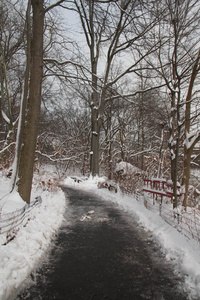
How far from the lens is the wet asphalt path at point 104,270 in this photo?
8.95ft

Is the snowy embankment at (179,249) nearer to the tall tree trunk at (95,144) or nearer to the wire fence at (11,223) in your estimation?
the wire fence at (11,223)

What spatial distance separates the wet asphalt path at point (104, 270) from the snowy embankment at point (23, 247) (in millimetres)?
157

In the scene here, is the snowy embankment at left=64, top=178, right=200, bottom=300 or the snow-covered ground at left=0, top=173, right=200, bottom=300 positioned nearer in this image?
the snow-covered ground at left=0, top=173, right=200, bottom=300

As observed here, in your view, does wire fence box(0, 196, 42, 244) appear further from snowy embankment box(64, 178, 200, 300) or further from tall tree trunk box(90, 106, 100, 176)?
tall tree trunk box(90, 106, 100, 176)

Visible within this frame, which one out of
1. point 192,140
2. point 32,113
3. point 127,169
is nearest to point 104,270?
point 32,113

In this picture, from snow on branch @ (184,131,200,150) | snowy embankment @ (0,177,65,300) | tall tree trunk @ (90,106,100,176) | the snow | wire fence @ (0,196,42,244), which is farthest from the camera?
tall tree trunk @ (90,106,100,176)

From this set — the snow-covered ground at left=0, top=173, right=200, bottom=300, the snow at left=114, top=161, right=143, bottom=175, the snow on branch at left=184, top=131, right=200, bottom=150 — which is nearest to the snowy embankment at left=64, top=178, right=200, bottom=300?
the snow-covered ground at left=0, top=173, right=200, bottom=300

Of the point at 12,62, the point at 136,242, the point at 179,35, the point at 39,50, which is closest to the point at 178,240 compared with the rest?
the point at 136,242

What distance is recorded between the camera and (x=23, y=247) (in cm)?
355

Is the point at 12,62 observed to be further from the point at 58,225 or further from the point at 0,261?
the point at 0,261

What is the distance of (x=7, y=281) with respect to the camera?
8.65ft

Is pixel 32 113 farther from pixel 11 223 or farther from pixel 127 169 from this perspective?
pixel 127 169

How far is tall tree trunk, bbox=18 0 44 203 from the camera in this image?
20.3 ft

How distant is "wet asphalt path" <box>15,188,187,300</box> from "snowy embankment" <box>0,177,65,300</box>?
0.16 meters
